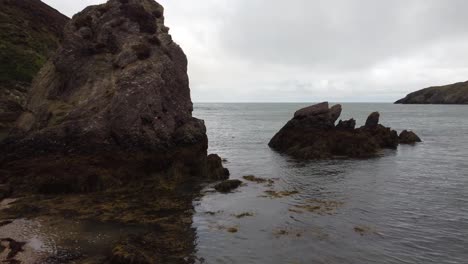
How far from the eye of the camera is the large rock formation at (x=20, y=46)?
54.4 m

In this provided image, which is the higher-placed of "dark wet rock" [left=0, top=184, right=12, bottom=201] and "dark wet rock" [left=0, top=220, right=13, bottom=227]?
"dark wet rock" [left=0, top=184, right=12, bottom=201]

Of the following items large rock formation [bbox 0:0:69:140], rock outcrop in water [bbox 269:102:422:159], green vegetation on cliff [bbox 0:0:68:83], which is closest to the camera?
rock outcrop in water [bbox 269:102:422:159]

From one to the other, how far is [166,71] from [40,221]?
58.6 feet

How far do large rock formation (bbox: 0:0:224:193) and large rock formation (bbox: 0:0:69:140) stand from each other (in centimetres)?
1451

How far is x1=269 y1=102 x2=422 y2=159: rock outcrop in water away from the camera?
48.2m

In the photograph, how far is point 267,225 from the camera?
2102cm

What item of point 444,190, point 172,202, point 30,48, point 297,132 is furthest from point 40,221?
point 30,48

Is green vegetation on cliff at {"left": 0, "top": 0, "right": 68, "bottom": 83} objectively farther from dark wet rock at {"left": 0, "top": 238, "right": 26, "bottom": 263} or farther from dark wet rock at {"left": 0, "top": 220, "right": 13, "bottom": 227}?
dark wet rock at {"left": 0, "top": 238, "right": 26, "bottom": 263}

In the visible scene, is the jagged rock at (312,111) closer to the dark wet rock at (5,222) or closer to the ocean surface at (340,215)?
the ocean surface at (340,215)

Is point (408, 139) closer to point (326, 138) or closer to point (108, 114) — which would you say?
point (326, 138)

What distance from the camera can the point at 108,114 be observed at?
97.8 feet

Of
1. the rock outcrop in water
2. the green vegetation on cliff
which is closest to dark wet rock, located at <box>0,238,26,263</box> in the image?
the rock outcrop in water

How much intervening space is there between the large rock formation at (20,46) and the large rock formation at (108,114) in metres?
14.5

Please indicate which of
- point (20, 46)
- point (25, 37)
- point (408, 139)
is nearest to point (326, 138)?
point (408, 139)
